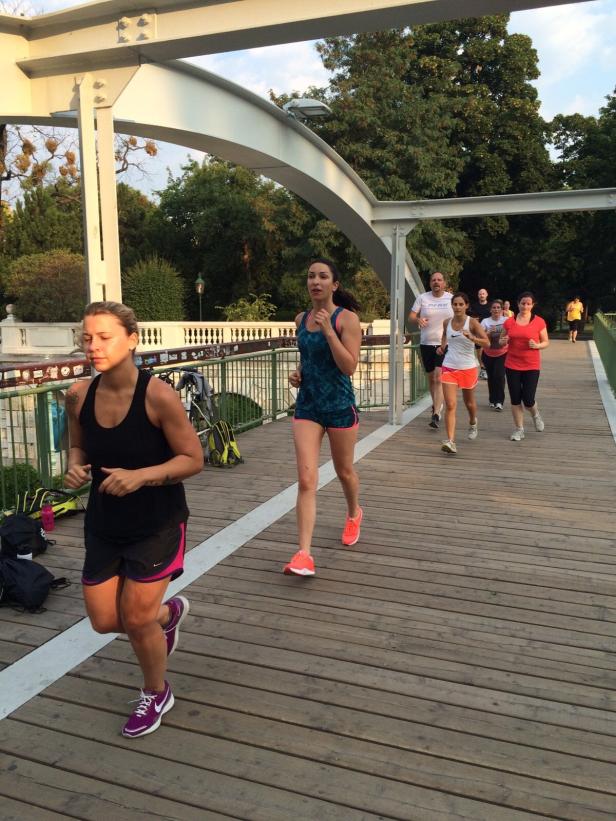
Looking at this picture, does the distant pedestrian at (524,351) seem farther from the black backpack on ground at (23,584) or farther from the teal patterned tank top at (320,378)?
the black backpack on ground at (23,584)

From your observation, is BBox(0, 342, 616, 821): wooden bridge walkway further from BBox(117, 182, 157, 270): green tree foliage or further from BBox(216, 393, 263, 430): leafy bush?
BBox(117, 182, 157, 270): green tree foliage

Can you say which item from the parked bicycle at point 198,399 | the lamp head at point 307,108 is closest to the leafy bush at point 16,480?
the parked bicycle at point 198,399

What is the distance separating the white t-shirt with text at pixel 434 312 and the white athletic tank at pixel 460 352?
0.87 meters

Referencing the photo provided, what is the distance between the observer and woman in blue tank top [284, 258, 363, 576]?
3.79 meters

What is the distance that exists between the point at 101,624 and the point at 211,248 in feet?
118

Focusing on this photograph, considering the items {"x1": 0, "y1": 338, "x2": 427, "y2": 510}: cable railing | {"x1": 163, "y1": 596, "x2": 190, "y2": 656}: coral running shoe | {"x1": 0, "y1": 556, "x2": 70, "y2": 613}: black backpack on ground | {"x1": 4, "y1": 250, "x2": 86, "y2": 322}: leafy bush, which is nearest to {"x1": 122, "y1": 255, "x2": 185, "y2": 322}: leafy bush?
{"x1": 4, "y1": 250, "x2": 86, "y2": 322}: leafy bush

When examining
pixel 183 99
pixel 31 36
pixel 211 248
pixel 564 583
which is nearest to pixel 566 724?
pixel 564 583

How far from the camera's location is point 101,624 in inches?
96.2

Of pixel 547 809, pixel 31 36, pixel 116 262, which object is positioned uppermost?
pixel 31 36

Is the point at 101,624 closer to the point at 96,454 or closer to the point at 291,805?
the point at 96,454

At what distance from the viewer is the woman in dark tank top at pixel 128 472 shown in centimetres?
229

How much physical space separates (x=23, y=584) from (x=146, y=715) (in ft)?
4.54

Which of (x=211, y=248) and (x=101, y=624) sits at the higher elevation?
(x=211, y=248)

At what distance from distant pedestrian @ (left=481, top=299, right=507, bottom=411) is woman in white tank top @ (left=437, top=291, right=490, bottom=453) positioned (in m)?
2.47
